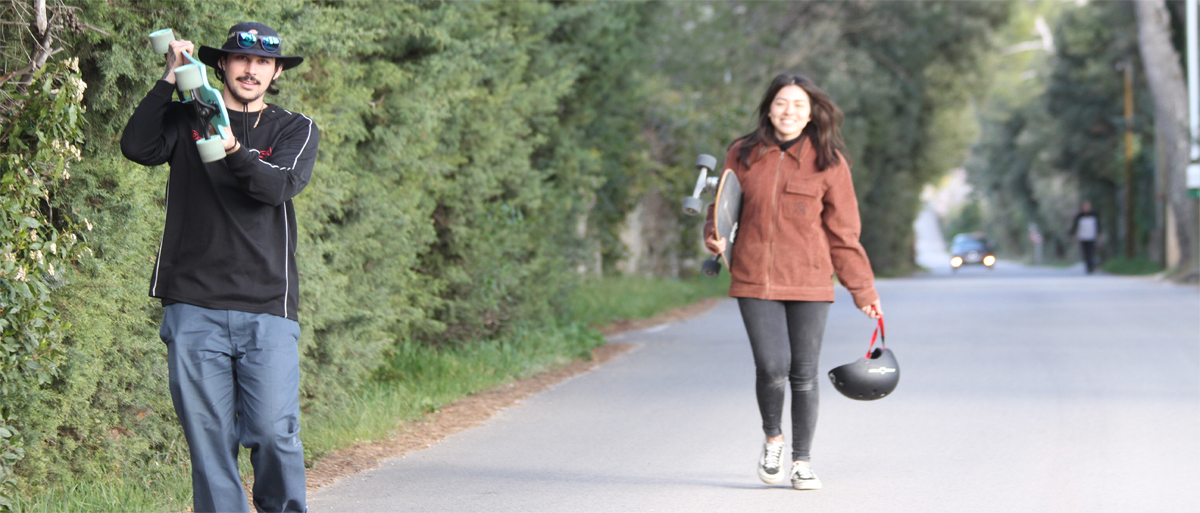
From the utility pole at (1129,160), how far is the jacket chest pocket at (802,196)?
102 feet

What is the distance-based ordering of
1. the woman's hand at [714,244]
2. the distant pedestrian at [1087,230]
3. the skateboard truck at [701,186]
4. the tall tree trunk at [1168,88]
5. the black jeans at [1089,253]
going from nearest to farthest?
the skateboard truck at [701,186], the woman's hand at [714,244], the tall tree trunk at [1168,88], the distant pedestrian at [1087,230], the black jeans at [1089,253]

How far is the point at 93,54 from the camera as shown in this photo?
4594 mm

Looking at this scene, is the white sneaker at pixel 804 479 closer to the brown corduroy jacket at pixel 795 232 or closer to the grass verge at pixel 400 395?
the brown corduroy jacket at pixel 795 232

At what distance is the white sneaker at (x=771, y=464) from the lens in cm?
539

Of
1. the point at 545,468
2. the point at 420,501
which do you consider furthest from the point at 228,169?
the point at 545,468

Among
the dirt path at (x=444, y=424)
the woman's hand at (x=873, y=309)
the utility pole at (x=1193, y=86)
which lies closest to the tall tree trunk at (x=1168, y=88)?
the utility pole at (x=1193, y=86)

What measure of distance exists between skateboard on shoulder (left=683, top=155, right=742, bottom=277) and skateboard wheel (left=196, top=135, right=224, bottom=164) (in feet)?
7.40

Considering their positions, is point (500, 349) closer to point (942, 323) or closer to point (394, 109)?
point (394, 109)

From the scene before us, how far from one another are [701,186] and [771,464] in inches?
49.8

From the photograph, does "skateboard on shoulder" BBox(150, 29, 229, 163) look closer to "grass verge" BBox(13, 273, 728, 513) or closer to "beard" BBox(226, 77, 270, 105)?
"beard" BBox(226, 77, 270, 105)

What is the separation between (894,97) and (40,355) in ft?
105

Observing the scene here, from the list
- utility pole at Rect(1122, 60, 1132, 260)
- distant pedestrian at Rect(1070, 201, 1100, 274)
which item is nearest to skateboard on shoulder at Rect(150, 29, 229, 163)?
distant pedestrian at Rect(1070, 201, 1100, 274)

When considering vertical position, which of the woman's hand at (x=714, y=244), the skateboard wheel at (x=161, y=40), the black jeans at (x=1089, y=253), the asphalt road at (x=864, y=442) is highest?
the skateboard wheel at (x=161, y=40)

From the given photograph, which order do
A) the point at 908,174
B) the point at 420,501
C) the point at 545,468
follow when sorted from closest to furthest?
1. the point at 420,501
2. the point at 545,468
3. the point at 908,174
